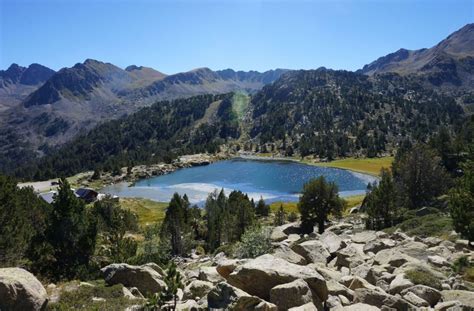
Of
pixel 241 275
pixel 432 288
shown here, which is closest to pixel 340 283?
pixel 432 288

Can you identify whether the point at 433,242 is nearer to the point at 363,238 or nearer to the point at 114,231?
the point at 363,238

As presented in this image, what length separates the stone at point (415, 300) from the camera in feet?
73.8

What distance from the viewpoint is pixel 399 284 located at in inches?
986

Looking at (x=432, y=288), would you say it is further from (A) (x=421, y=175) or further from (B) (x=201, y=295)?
(A) (x=421, y=175)

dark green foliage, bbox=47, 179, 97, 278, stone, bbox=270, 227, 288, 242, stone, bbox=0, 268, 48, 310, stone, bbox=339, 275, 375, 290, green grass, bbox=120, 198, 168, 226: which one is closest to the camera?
stone, bbox=0, 268, 48, 310

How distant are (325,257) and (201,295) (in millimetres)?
16042

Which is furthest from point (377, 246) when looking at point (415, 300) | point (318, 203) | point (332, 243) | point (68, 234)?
point (318, 203)

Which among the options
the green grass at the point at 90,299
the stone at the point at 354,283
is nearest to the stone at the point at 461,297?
the stone at the point at 354,283

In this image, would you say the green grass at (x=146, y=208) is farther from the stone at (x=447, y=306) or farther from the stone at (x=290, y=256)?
the stone at (x=447, y=306)

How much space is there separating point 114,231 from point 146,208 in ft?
247

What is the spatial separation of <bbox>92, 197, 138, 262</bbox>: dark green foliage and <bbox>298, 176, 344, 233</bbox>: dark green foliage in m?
33.6

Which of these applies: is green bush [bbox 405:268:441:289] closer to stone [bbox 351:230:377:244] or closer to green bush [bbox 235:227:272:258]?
green bush [bbox 235:227:272:258]

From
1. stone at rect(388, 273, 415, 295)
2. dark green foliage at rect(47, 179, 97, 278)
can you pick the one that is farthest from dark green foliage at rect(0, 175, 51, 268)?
stone at rect(388, 273, 415, 295)

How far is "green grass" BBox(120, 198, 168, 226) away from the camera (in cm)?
12372
